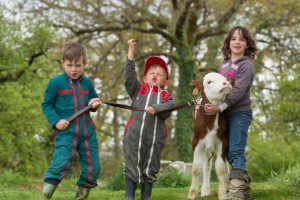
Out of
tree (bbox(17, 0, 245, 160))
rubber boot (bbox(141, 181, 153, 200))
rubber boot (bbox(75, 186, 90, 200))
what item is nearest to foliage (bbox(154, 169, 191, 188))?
rubber boot (bbox(75, 186, 90, 200))

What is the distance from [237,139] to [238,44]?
3.06 feet

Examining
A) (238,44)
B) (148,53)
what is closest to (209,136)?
(238,44)

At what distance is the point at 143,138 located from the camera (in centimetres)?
490

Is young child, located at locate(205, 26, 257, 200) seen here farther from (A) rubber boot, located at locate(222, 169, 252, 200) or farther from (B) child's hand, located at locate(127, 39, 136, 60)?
(B) child's hand, located at locate(127, 39, 136, 60)

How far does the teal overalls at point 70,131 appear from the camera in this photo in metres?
4.97

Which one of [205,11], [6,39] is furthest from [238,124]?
[205,11]

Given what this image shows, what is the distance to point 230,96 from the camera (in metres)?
4.94

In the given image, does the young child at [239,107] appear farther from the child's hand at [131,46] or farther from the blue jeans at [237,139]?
the child's hand at [131,46]

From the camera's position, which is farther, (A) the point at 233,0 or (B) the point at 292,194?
(A) the point at 233,0

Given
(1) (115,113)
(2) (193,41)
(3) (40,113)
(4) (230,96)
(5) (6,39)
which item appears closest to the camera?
(4) (230,96)

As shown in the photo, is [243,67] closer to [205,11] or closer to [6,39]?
[6,39]

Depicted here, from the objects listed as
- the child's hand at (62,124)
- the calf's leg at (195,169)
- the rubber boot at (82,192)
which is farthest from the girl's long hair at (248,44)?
the rubber boot at (82,192)

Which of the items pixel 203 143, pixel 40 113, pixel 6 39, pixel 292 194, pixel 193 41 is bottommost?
pixel 292 194

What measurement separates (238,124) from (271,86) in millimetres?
15280
